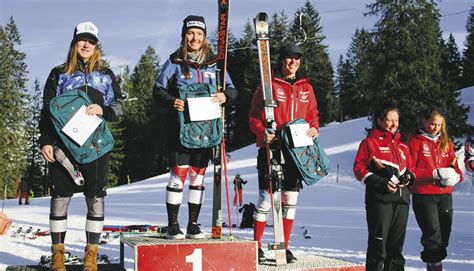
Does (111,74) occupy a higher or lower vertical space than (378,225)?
higher

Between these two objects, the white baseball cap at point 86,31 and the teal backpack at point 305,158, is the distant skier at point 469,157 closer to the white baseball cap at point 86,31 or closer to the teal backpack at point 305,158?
the teal backpack at point 305,158

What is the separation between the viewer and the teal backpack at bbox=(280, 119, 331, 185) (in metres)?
5.05

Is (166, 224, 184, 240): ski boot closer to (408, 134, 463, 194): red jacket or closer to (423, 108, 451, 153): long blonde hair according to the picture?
(408, 134, 463, 194): red jacket

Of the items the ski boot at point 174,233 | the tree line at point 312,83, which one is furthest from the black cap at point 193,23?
the tree line at point 312,83

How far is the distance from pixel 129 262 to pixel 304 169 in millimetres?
3295

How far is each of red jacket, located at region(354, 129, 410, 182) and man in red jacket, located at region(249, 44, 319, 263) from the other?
0.53m

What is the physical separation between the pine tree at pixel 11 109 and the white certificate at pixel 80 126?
150 feet

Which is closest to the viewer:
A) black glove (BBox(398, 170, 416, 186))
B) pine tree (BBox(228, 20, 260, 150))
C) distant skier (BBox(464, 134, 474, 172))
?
black glove (BBox(398, 170, 416, 186))

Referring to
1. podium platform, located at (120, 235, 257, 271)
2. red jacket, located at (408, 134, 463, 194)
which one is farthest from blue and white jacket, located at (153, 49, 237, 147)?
red jacket, located at (408, 134, 463, 194)

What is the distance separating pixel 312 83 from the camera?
55.3 m

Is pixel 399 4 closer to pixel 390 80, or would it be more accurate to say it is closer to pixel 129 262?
pixel 390 80

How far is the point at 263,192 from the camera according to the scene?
5.21m

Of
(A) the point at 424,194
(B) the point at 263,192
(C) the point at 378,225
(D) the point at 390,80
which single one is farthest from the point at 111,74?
(D) the point at 390,80

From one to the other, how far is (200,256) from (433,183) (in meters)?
2.71
